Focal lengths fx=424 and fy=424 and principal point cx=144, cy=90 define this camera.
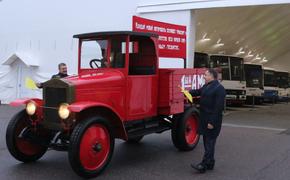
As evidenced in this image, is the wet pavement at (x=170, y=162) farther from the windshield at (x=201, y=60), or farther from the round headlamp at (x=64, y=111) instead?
the windshield at (x=201, y=60)

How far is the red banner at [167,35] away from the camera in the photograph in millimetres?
11828

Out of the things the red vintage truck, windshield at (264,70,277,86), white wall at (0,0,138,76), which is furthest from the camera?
windshield at (264,70,277,86)

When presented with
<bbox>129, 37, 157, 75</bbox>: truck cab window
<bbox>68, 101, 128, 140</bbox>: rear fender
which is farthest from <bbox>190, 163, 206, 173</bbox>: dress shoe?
<bbox>129, 37, 157, 75</bbox>: truck cab window

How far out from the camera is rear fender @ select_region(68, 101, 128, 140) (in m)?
6.39

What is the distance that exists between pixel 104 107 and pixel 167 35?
6192 millimetres

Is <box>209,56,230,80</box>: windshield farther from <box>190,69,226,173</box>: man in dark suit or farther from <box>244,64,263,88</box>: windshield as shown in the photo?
<box>190,69,226,173</box>: man in dark suit

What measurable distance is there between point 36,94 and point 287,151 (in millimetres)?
14276

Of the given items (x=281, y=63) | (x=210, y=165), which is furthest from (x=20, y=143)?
(x=281, y=63)

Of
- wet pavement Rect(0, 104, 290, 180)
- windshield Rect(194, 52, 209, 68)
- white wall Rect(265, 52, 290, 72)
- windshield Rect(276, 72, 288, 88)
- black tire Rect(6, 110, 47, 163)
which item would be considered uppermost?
white wall Rect(265, 52, 290, 72)

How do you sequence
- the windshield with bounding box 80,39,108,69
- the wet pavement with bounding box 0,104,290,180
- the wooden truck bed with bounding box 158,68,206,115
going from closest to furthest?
the wet pavement with bounding box 0,104,290,180
the windshield with bounding box 80,39,108,69
the wooden truck bed with bounding box 158,68,206,115

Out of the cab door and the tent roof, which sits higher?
the tent roof

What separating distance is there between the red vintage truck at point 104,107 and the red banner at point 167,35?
3.02 m

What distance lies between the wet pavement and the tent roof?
398 inches

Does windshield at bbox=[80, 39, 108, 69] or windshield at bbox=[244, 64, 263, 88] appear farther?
windshield at bbox=[244, 64, 263, 88]
